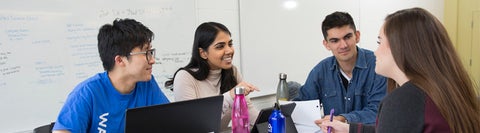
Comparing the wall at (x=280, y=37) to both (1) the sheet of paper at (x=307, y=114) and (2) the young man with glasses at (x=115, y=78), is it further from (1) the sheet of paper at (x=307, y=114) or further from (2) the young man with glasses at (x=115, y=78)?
(2) the young man with glasses at (x=115, y=78)

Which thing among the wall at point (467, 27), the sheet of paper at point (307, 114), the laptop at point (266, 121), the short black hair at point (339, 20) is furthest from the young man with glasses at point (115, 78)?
the wall at point (467, 27)

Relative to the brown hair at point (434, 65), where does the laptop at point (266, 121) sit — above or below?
below

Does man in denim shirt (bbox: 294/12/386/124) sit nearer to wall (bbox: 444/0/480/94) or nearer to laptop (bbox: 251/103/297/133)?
laptop (bbox: 251/103/297/133)

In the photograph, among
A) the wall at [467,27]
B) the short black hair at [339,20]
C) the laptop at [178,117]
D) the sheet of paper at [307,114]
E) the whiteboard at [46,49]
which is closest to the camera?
the laptop at [178,117]

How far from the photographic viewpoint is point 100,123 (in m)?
1.41

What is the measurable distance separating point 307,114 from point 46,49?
1.65 m

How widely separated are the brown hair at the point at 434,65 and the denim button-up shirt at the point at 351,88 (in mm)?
830

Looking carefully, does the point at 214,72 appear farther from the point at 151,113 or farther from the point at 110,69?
the point at 151,113

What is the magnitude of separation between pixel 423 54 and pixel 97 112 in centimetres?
110

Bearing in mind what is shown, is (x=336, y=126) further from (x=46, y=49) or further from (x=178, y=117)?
(x=46, y=49)

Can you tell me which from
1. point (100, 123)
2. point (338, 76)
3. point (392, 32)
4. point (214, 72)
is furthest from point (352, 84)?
point (100, 123)

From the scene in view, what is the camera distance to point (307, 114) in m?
1.62

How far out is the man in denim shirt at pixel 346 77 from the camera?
1950mm

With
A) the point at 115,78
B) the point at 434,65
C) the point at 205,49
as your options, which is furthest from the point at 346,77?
the point at 115,78
